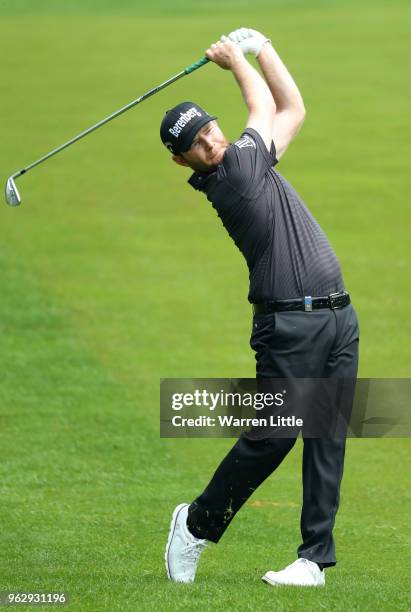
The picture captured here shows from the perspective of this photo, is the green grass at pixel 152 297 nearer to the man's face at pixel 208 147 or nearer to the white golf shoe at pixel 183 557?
the white golf shoe at pixel 183 557

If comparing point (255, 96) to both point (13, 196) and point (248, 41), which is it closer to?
point (248, 41)

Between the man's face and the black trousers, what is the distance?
672 mm

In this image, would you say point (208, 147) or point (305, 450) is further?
point (305, 450)

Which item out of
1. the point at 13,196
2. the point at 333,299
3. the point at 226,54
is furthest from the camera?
the point at 13,196

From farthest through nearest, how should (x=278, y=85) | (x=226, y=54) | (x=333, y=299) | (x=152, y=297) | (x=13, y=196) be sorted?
(x=152, y=297) → (x=13, y=196) → (x=278, y=85) → (x=226, y=54) → (x=333, y=299)

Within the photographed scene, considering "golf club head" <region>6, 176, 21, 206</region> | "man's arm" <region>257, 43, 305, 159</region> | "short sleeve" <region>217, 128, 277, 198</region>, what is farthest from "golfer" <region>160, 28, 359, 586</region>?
"golf club head" <region>6, 176, 21, 206</region>

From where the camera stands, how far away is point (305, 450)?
5.73 meters

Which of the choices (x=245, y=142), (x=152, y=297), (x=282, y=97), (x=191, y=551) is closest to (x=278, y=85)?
(x=282, y=97)

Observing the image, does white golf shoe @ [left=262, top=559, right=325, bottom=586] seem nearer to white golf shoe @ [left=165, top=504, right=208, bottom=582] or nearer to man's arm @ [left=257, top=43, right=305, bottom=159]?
white golf shoe @ [left=165, top=504, right=208, bottom=582]

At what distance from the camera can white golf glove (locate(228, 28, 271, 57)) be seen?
600cm

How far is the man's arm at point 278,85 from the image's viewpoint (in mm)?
5977

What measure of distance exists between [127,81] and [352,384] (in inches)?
687

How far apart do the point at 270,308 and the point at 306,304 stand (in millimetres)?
149

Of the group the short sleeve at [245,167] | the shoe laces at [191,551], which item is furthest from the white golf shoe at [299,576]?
the short sleeve at [245,167]
